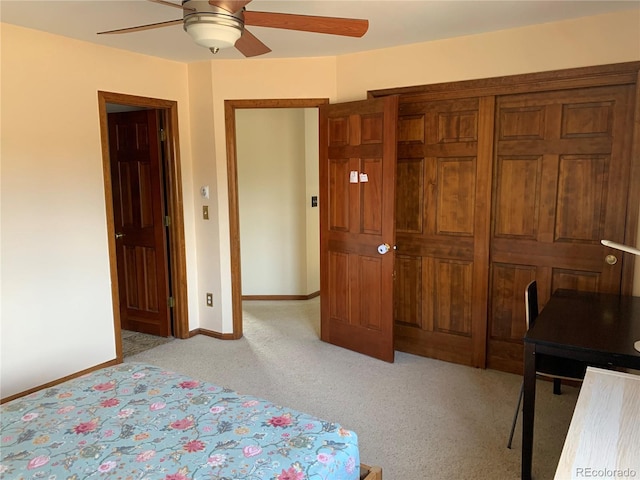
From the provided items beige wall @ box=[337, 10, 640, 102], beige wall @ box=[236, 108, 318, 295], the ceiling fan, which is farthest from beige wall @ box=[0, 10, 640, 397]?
the ceiling fan

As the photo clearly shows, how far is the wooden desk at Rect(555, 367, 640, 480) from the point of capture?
121cm

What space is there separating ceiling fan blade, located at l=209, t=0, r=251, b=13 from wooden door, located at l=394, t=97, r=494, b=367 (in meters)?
2.00

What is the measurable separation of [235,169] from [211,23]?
7.32 ft

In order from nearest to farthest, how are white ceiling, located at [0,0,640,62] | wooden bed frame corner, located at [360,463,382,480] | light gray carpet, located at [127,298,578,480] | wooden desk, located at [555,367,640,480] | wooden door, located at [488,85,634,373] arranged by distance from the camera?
1. wooden desk, located at [555,367,640,480]
2. wooden bed frame corner, located at [360,463,382,480]
3. light gray carpet, located at [127,298,578,480]
4. white ceiling, located at [0,0,640,62]
5. wooden door, located at [488,85,634,373]

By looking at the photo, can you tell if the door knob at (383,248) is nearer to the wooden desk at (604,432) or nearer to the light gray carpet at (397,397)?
the light gray carpet at (397,397)

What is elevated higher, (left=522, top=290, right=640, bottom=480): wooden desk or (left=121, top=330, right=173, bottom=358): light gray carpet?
(left=522, top=290, right=640, bottom=480): wooden desk

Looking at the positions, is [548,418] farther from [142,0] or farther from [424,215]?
[142,0]

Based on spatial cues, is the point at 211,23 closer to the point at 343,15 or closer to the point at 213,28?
the point at 213,28

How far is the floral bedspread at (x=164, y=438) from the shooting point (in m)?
1.50

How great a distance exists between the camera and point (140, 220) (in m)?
4.30

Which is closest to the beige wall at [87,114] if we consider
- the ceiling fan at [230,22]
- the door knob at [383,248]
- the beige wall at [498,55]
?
the beige wall at [498,55]

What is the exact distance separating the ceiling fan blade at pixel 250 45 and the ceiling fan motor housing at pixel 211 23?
0.68ft

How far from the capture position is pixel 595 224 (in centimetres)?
301

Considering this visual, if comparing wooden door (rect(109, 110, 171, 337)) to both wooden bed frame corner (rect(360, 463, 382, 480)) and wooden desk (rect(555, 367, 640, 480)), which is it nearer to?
wooden bed frame corner (rect(360, 463, 382, 480))
